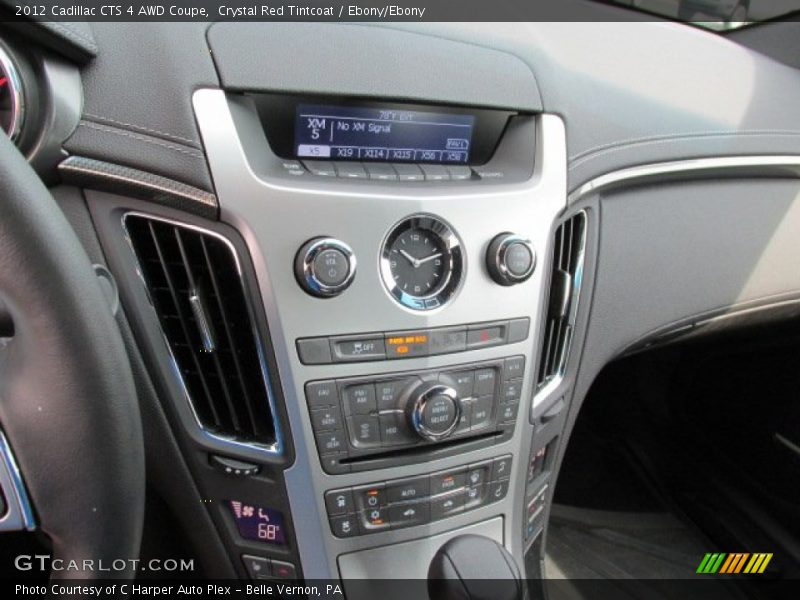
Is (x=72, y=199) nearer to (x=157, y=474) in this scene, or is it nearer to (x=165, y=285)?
(x=165, y=285)

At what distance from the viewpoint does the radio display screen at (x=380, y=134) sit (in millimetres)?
1147

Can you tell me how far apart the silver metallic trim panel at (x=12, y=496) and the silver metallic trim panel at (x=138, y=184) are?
41 cm

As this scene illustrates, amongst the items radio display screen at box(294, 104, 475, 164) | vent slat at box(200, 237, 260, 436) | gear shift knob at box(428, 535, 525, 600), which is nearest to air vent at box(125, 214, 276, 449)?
vent slat at box(200, 237, 260, 436)

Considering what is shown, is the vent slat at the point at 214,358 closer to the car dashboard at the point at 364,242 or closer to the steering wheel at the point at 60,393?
the car dashboard at the point at 364,242

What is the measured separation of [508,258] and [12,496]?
0.75 m

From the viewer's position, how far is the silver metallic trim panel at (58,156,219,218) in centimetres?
102

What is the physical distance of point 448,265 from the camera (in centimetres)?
119

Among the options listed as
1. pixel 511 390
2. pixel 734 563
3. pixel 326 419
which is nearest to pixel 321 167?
pixel 326 419

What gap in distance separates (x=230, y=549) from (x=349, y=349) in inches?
16.3

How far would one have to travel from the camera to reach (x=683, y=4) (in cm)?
163

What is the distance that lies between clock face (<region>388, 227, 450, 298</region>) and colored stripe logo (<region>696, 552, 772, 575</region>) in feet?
4.11

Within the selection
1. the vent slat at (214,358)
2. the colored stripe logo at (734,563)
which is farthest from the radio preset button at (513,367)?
the colored stripe logo at (734,563)
